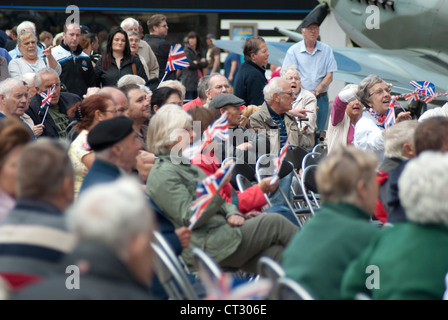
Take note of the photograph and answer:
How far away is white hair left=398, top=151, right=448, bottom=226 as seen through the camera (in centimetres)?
325

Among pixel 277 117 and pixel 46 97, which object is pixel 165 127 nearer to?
pixel 277 117

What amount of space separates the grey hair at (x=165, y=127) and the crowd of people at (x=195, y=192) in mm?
10

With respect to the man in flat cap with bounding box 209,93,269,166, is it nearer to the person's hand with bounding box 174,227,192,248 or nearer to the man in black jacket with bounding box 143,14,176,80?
the person's hand with bounding box 174,227,192,248

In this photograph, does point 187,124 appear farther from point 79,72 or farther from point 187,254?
point 79,72

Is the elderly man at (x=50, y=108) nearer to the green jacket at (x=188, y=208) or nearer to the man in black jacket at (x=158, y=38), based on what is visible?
the green jacket at (x=188, y=208)

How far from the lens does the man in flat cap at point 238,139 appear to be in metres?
6.66

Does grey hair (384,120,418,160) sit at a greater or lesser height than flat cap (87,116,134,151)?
lesser

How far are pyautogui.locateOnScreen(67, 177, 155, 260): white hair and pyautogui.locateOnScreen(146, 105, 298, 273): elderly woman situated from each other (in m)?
2.26

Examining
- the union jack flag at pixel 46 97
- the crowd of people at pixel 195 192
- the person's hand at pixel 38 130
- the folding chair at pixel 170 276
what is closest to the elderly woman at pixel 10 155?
the crowd of people at pixel 195 192

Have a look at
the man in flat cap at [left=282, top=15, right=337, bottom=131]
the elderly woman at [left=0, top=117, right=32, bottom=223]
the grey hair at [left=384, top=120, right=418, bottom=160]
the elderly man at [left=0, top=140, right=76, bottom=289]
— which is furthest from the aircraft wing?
the elderly man at [left=0, top=140, right=76, bottom=289]

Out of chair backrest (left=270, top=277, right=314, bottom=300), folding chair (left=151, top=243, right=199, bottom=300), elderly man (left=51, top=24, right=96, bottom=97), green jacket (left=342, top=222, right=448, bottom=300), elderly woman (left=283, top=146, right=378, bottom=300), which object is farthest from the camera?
elderly man (left=51, top=24, right=96, bottom=97)
